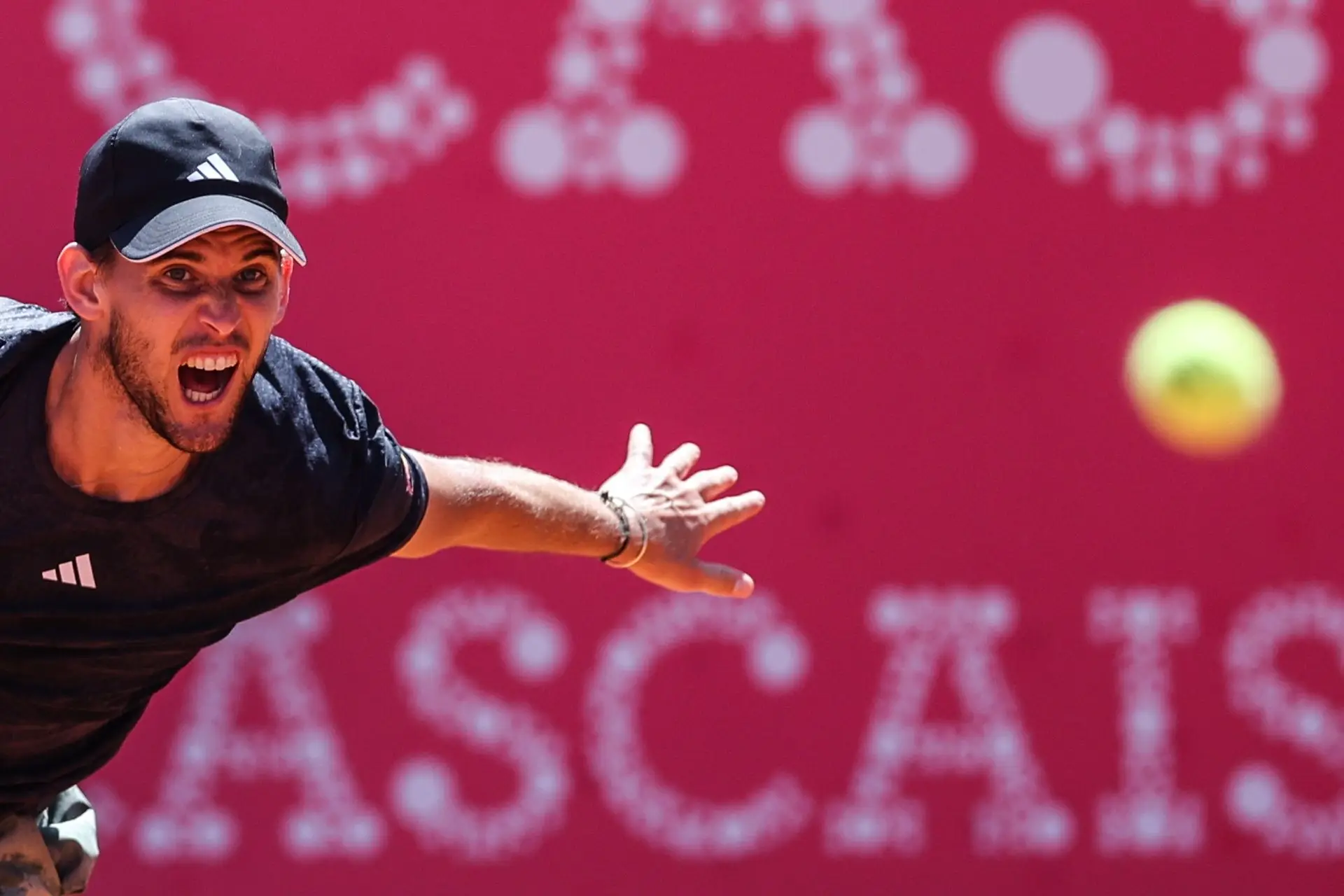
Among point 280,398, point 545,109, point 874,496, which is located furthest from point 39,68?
point 874,496

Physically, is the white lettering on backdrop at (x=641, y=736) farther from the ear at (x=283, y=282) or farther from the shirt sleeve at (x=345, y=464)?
the ear at (x=283, y=282)

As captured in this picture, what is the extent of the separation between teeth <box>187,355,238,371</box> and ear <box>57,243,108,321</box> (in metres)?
0.15

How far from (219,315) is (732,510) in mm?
1071

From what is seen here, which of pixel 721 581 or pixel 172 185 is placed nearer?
pixel 172 185

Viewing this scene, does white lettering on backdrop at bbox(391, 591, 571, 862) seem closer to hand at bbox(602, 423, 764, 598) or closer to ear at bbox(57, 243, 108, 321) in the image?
hand at bbox(602, 423, 764, 598)

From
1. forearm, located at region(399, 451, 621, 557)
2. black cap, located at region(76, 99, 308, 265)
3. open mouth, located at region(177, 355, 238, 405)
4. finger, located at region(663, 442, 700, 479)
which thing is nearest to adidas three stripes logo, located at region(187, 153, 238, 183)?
black cap, located at region(76, 99, 308, 265)

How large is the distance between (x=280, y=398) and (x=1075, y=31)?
2.39 meters

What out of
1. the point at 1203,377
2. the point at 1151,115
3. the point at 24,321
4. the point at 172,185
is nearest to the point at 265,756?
the point at 24,321

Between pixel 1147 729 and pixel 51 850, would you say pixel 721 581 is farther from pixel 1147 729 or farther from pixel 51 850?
pixel 1147 729

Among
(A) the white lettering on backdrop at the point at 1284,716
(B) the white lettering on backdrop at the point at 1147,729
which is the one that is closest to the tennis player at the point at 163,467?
(B) the white lettering on backdrop at the point at 1147,729

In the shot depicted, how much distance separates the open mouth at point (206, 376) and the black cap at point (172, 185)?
6.5 inches

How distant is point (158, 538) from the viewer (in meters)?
2.59

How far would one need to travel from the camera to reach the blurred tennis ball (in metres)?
4.21

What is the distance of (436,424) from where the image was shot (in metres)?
4.18
